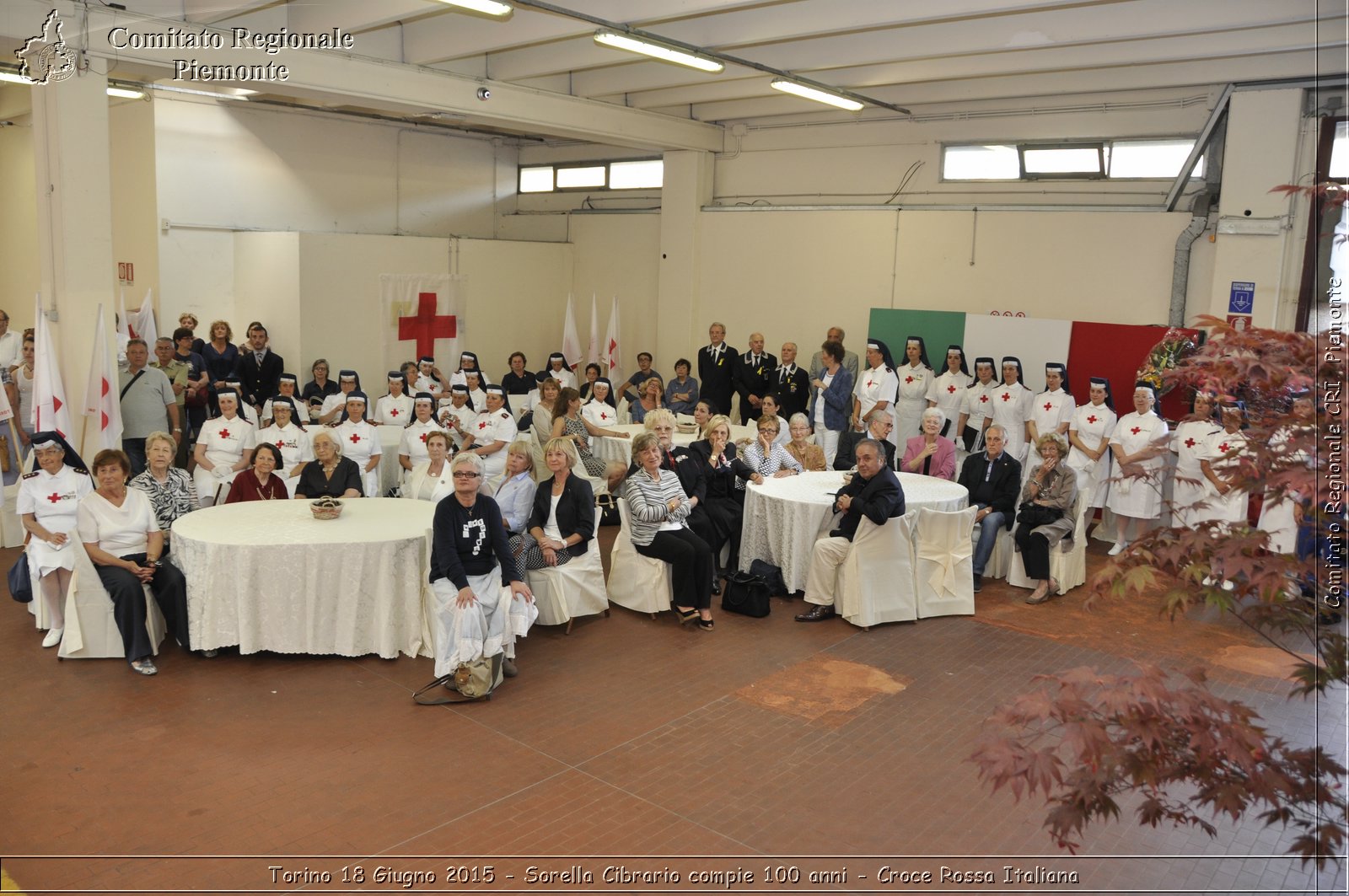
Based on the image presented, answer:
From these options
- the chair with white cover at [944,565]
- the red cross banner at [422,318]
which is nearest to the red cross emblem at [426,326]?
the red cross banner at [422,318]

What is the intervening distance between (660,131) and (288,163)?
4.95 meters

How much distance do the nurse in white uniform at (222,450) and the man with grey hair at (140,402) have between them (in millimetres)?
917

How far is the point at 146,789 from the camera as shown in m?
4.57

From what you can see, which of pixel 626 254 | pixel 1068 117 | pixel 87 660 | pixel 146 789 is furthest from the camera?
pixel 626 254

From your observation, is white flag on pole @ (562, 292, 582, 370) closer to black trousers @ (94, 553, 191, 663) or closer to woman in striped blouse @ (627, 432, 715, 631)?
woman in striped blouse @ (627, 432, 715, 631)

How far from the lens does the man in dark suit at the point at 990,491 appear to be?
8.07 meters

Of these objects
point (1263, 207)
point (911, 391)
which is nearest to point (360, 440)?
point (911, 391)

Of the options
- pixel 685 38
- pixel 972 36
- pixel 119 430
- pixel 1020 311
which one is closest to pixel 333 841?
pixel 119 430

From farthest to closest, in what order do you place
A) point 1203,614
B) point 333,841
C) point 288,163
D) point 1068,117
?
point 288,163
point 1068,117
point 1203,614
point 333,841

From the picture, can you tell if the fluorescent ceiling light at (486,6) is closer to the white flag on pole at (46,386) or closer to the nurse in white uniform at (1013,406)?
the white flag on pole at (46,386)

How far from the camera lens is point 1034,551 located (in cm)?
795

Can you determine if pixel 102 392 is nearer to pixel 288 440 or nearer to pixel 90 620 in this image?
pixel 288 440

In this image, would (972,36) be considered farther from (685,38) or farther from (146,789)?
(146,789)

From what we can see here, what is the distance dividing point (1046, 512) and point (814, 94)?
504 centimetres
